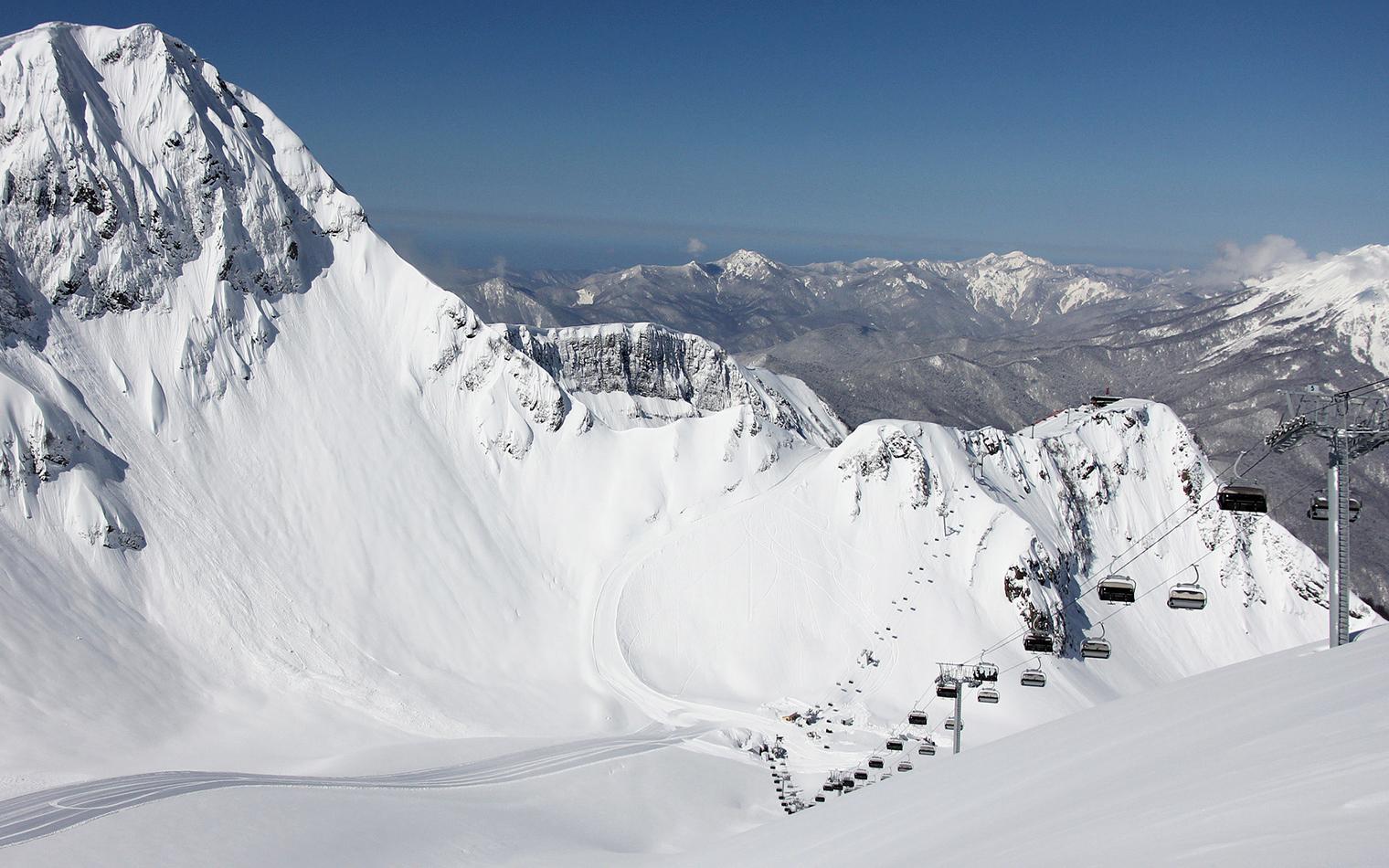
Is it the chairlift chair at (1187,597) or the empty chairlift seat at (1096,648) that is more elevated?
the chairlift chair at (1187,597)

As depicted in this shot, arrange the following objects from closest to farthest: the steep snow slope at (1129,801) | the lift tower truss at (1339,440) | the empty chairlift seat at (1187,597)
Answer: the steep snow slope at (1129,801) < the lift tower truss at (1339,440) < the empty chairlift seat at (1187,597)

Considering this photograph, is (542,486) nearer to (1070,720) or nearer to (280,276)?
(280,276)

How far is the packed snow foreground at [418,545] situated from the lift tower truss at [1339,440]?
39.8 meters

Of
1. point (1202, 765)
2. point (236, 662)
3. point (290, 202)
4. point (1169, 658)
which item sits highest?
point (290, 202)

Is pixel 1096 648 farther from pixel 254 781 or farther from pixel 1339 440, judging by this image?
pixel 254 781

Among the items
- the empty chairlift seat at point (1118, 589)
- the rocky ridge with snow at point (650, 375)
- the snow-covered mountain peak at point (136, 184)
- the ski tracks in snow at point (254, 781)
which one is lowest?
the ski tracks in snow at point (254, 781)

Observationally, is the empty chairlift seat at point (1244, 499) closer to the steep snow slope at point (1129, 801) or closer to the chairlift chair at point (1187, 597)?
the steep snow slope at point (1129, 801)

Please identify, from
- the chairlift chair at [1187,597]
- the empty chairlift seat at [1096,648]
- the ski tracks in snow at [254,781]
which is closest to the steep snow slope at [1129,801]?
the ski tracks in snow at [254,781]

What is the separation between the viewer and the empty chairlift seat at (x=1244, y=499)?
27.9 meters

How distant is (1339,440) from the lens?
95.1 feet

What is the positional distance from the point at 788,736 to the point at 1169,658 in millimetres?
59187

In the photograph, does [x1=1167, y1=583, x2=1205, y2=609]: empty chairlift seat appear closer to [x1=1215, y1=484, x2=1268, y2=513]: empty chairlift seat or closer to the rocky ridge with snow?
[x1=1215, y1=484, x2=1268, y2=513]: empty chairlift seat

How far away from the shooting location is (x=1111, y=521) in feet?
456

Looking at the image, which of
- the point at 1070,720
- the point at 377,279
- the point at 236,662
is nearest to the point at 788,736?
the point at 236,662
